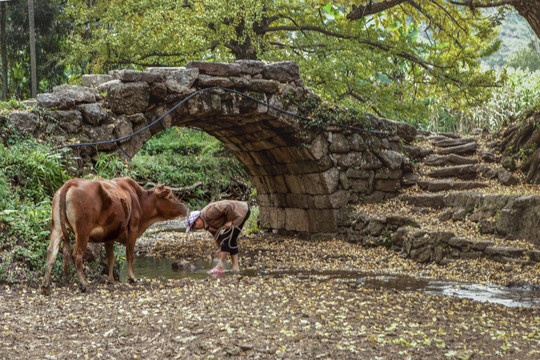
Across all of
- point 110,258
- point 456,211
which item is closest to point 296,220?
point 456,211

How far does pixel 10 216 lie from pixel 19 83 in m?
18.5

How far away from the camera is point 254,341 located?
13.5ft

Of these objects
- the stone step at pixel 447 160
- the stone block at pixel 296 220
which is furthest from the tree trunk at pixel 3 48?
the stone step at pixel 447 160

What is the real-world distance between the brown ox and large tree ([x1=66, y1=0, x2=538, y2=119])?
26.3 ft

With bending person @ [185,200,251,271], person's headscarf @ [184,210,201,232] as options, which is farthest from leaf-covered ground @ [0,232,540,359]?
bending person @ [185,200,251,271]

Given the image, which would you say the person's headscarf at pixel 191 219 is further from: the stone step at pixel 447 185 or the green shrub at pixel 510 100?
the green shrub at pixel 510 100

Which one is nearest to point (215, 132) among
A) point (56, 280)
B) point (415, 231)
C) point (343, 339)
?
point (415, 231)

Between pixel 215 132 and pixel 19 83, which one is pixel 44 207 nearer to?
pixel 215 132

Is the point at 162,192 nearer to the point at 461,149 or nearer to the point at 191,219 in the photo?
the point at 191,219

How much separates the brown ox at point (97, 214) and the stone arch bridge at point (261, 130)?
2040 mm

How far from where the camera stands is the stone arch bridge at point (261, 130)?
9.35m

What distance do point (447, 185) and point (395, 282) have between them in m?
5.25

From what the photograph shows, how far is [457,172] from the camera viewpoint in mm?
12836

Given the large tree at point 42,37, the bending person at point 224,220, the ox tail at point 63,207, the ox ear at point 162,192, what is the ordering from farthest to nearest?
the large tree at point 42,37 → the bending person at point 224,220 → the ox ear at point 162,192 → the ox tail at point 63,207
